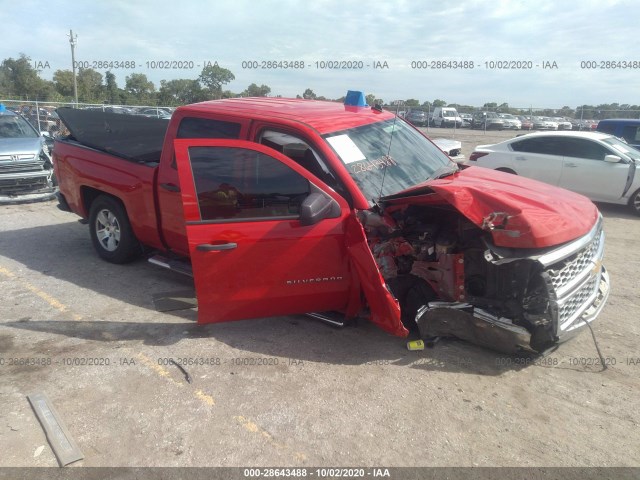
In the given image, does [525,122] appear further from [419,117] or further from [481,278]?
[481,278]

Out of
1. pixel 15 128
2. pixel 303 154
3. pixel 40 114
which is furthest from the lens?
pixel 40 114

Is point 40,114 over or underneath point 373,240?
over

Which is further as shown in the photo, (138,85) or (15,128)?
(138,85)

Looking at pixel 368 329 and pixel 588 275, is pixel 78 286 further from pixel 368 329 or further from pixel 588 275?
pixel 588 275

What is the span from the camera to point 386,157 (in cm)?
446

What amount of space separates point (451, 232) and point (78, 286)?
4025 mm

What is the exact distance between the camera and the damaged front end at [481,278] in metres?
3.48

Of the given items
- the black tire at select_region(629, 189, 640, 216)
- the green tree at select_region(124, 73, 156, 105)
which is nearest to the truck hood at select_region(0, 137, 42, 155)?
the black tire at select_region(629, 189, 640, 216)

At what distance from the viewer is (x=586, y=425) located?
3145 mm

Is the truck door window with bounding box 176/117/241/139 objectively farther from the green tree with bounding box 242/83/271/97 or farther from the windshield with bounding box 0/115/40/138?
the green tree with bounding box 242/83/271/97

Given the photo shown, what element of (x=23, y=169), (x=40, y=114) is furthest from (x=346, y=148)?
(x=40, y=114)

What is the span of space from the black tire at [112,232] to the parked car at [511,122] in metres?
32.9

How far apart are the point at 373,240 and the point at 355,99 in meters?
2.10

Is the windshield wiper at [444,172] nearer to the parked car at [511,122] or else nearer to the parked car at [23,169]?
the parked car at [23,169]
